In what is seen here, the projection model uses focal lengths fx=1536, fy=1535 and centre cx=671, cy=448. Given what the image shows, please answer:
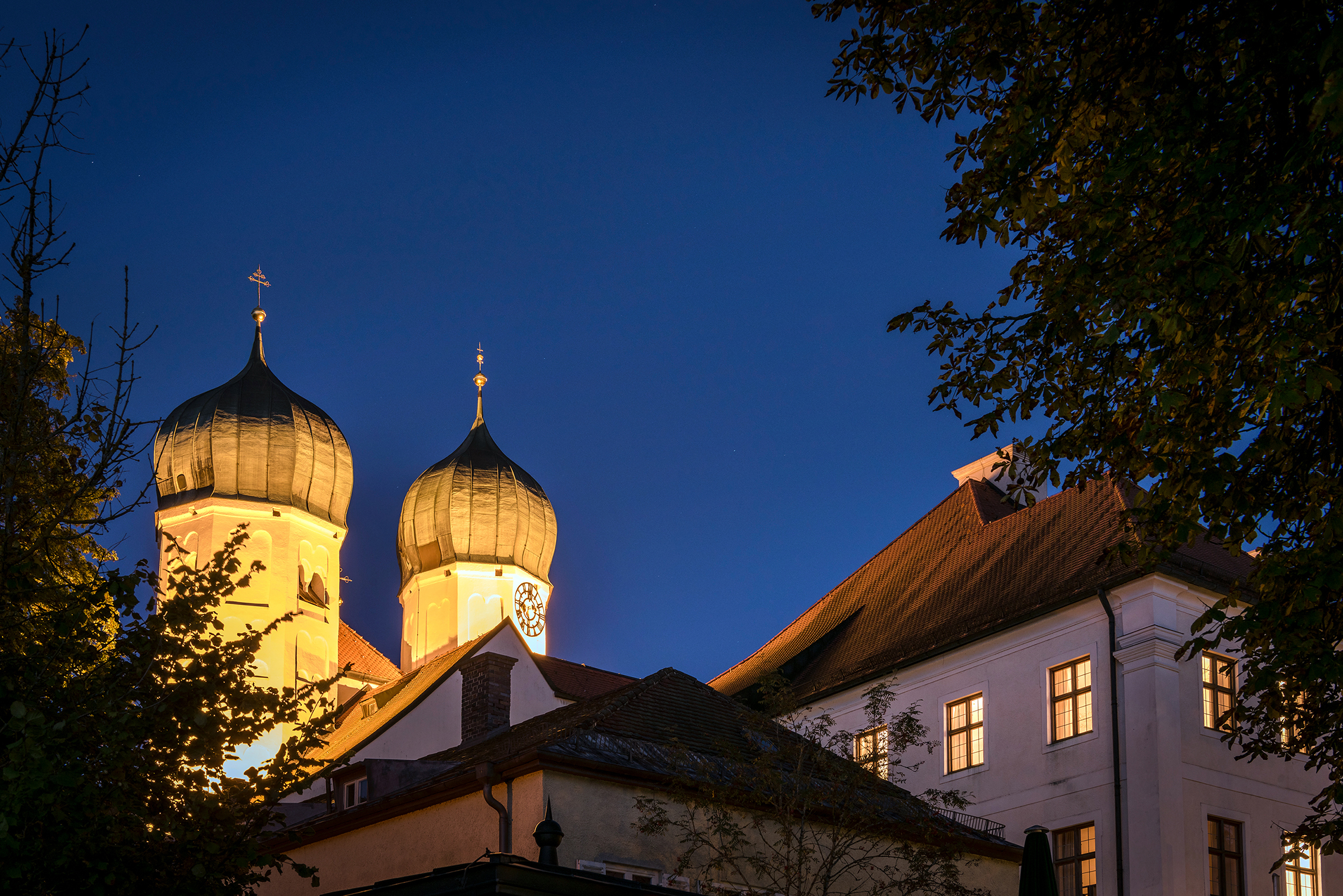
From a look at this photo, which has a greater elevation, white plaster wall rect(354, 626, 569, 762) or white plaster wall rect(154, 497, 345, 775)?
white plaster wall rect(154, 497, 345, 775)

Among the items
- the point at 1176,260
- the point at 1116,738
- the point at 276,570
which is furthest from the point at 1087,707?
the point at 276,570

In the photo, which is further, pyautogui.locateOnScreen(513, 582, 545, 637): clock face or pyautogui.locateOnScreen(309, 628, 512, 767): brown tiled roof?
pyautogui.locateOnScreen(513, 582, 545, 637): clock face

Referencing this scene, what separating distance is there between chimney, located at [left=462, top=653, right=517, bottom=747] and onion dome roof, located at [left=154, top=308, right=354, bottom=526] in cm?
2076

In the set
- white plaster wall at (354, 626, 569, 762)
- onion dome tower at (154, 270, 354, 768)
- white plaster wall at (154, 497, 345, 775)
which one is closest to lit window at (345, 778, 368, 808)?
white plaster wall at (354, 626, 569, 762)

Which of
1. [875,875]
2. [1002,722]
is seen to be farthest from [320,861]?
[1002,722]

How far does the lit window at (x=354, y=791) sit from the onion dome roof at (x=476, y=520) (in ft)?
86.2

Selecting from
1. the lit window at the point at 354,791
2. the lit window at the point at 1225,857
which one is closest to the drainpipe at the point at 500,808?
the lit window at the point at 354,791

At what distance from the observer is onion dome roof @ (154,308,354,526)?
4378 cm

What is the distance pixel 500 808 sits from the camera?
17.4 metres

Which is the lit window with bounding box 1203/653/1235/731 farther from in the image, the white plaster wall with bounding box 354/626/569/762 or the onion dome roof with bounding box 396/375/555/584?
the onion dome roof with bounding box 396/375/555/584

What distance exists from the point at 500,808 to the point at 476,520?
3270 cm

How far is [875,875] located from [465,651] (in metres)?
19.1

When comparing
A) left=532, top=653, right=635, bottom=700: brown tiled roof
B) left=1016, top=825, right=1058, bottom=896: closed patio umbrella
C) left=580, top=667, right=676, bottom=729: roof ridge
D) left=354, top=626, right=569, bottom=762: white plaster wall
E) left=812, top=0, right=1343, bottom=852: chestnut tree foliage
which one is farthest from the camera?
left=532, top=653, right=635, bottom=700: brown tiled roof

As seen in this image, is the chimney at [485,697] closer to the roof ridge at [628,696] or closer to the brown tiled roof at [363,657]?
the roof ridge at [628,696]
